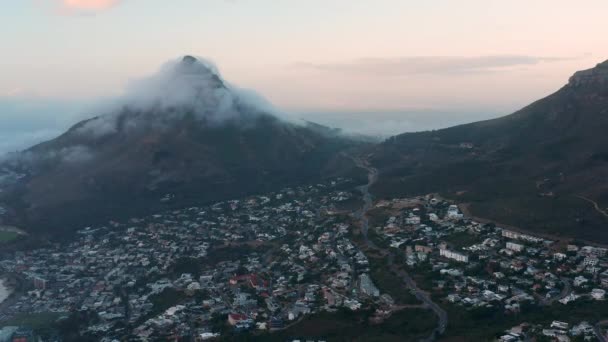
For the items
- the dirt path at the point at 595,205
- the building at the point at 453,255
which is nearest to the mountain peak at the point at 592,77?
the dirt path at the point at 595,205

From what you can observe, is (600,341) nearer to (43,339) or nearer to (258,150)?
(43,339)

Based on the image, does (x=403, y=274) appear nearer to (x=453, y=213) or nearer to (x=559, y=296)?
(x=559, y=296)

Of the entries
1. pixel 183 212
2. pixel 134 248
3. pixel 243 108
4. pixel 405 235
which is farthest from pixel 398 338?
pixel 243 108

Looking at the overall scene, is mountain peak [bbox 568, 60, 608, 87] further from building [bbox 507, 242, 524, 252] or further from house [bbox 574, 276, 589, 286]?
house [bbox 574, 276, 589, 286]

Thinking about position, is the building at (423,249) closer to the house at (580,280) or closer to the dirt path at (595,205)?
the house at (580,280)

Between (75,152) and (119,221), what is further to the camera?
(75,152)

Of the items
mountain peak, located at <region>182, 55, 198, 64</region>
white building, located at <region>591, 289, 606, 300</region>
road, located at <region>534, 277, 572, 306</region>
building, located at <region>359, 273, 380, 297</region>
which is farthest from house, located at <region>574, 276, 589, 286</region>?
mountain peak, located at <region>182, 55, 198, 64</region>
